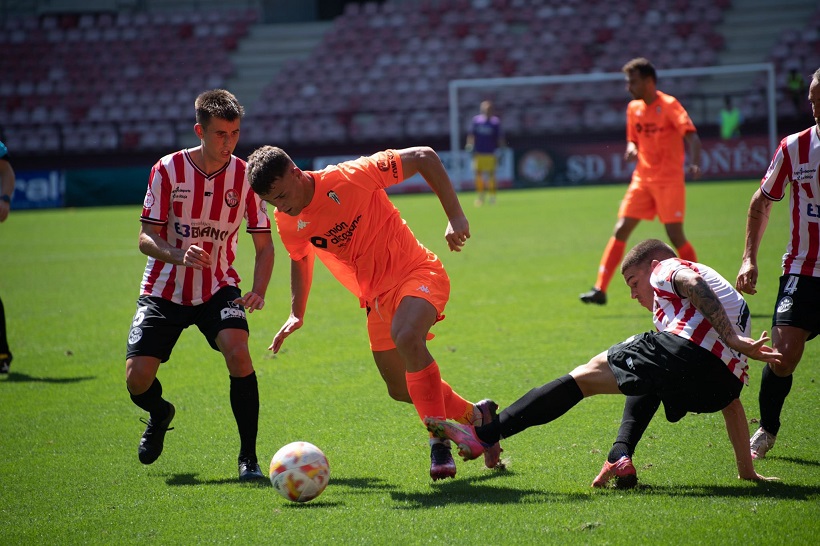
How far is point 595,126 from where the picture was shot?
2625 cm

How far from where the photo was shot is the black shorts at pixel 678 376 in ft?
13.6

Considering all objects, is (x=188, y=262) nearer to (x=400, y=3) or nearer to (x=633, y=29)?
(x=633, y=29)

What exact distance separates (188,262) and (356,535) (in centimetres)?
162

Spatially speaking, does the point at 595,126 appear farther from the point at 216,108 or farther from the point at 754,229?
the point at 216,108

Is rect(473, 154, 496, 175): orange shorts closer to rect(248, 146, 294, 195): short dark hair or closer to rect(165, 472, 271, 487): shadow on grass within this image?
rect(165, 472, 271, 487): shadow on grass

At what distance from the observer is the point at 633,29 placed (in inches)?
1200

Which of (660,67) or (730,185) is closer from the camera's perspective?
(730,185)

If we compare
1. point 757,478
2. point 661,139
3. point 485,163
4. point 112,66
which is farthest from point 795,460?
point 112,66

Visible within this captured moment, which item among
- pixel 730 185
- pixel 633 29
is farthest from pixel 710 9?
pixel 730 185

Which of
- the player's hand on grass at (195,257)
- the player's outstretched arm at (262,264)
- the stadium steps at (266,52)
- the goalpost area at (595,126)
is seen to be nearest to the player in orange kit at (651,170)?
the player's outstretched arm at (262,264)

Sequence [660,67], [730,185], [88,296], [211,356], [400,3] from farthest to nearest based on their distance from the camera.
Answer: [400,3], [660,67], [730,185], [88,296], [211,356]

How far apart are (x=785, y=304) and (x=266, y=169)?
8.93 feet

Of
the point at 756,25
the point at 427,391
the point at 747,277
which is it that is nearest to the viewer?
the point at 427,391

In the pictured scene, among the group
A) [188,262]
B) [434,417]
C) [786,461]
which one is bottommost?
[786,461]
